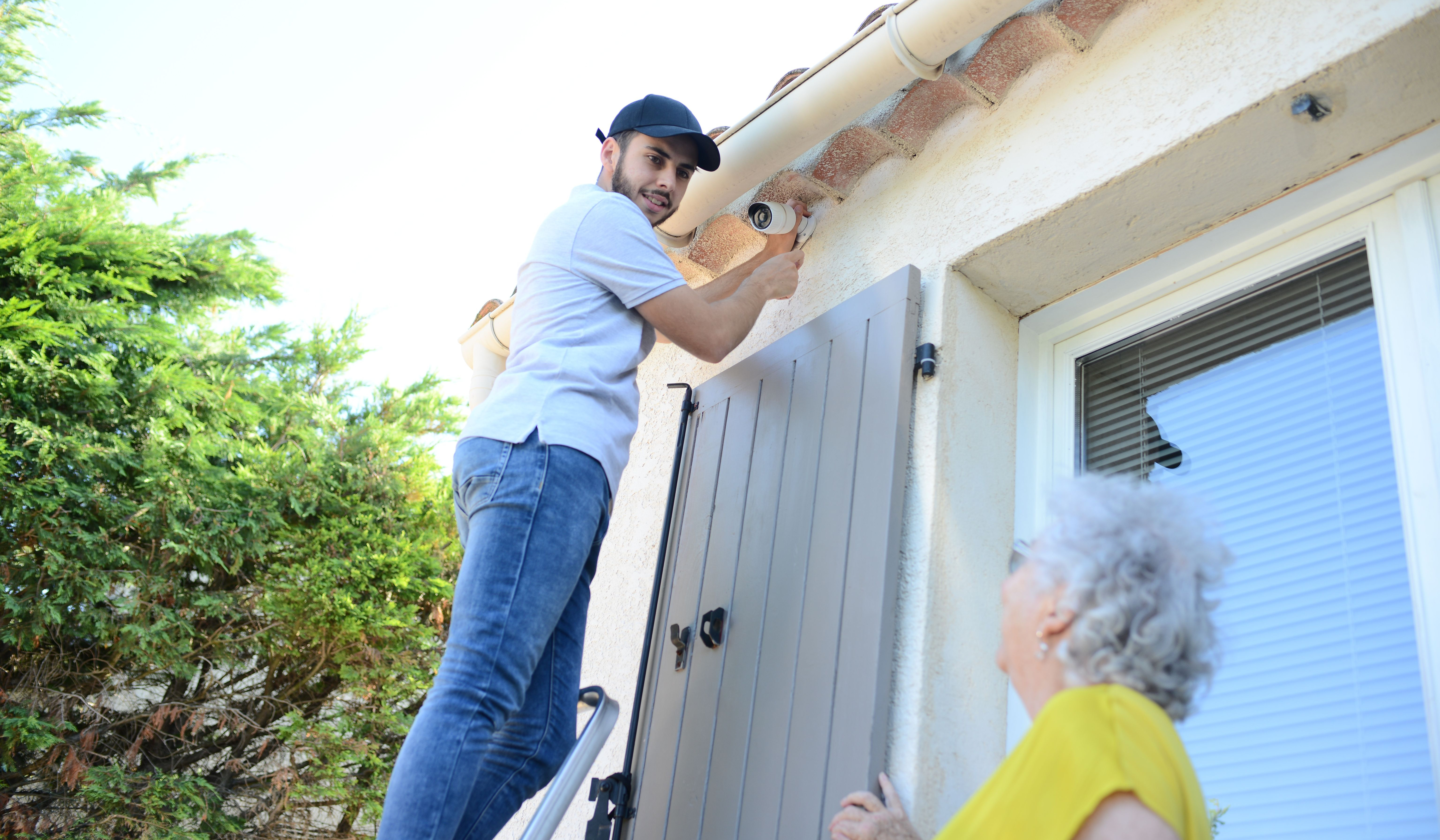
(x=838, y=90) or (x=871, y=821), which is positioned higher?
(x=838, y=90)

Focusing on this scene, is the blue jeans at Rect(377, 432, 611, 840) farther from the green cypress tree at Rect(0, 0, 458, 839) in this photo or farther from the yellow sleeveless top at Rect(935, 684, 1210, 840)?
the green cypress tree at Rect(0, 0, 458, 839)

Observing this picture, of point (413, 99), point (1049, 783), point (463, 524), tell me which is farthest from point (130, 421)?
point (413, 99)

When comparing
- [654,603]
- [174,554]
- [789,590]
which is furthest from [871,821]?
[174,554]

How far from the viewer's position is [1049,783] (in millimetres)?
897

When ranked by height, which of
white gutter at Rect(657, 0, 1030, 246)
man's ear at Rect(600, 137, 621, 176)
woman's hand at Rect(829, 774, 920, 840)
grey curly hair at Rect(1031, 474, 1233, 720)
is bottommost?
woman's hand at Rect(829, 774, 920, 840)

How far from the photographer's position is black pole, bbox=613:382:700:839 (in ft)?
6.97

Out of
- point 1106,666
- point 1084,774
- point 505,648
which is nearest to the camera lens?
point 1084,774

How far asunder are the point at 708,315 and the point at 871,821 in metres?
1.04

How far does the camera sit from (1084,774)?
881mm

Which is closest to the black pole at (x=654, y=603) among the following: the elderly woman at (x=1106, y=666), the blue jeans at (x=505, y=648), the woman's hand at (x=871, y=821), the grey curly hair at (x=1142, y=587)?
the blue jeans at (x=505, y=648)

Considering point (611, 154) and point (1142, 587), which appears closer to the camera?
point (1142, 587)

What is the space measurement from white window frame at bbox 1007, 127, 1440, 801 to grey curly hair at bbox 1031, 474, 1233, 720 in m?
0.16

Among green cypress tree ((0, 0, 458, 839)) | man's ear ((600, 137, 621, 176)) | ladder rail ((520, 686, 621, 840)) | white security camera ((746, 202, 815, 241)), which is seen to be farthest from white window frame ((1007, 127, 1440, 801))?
green cypress tree ((0, 0, 458, 839))

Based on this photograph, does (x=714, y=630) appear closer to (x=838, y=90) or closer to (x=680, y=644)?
(x=680, y=644)
